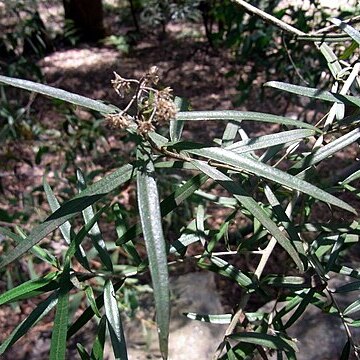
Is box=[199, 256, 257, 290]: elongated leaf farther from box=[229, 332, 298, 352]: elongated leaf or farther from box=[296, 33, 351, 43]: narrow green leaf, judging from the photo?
box=[296, 33, 351, 43]: narrow green leaf

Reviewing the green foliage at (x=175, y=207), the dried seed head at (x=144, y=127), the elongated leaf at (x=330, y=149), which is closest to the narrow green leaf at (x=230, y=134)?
the green foliage at (x=175, y=207)

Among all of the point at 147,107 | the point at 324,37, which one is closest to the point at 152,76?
the point at 147,107

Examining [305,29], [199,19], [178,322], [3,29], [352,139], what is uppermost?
[352,139]

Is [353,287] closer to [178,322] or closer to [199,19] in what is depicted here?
[178,322]

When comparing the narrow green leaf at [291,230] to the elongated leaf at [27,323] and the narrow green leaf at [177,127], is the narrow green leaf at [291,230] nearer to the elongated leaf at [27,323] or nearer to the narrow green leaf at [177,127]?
the narrow green leaf at [177,127]

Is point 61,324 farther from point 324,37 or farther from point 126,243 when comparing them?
point 324,37

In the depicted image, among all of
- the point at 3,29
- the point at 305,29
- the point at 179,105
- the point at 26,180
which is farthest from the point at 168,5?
the point at 179,105
